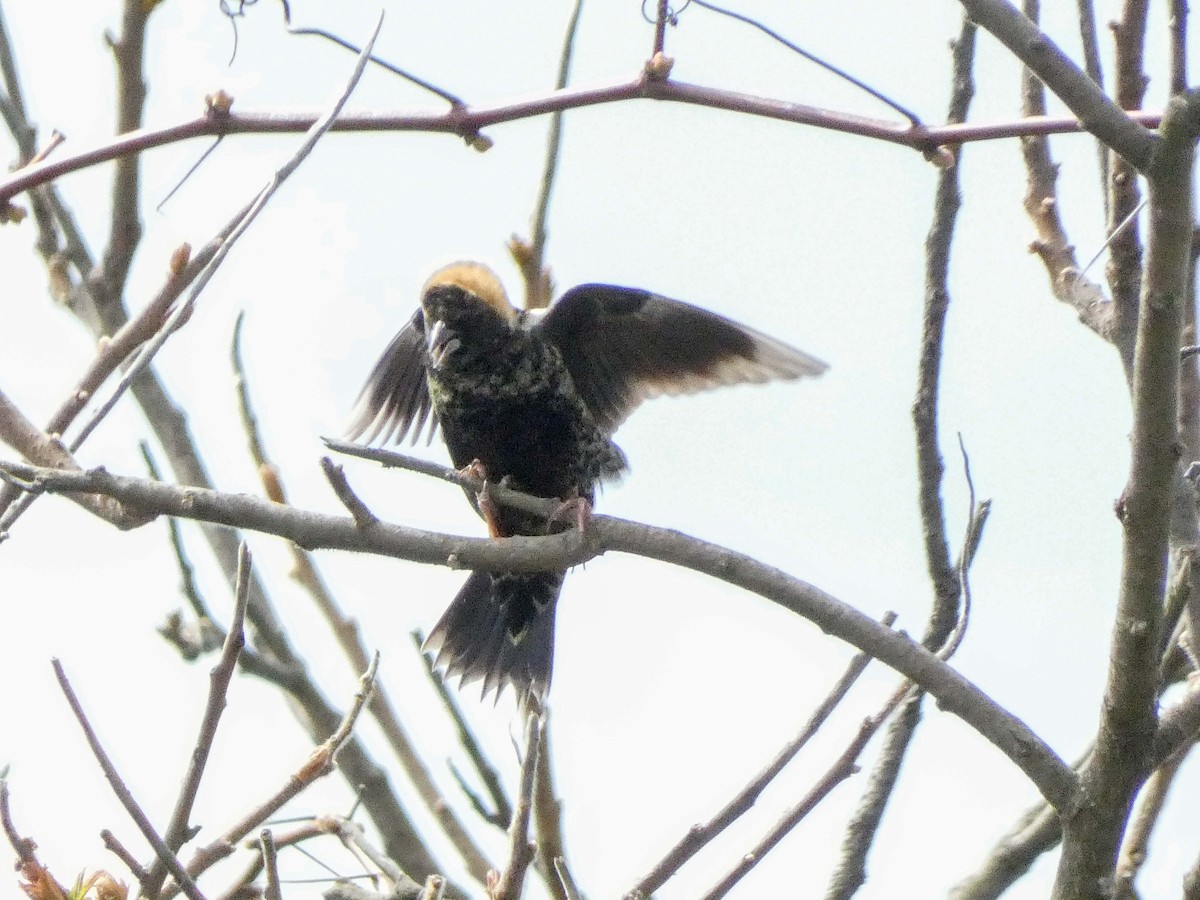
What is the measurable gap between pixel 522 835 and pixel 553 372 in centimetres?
245

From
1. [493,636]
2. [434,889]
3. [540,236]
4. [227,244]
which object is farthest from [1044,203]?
[493,636]

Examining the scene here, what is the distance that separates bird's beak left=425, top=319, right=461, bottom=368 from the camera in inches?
166

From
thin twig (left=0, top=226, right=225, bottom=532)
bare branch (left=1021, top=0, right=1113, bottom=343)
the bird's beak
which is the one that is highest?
the bird's beak

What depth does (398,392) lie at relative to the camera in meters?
4.96

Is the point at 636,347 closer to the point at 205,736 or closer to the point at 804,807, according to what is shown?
the point at 804,807

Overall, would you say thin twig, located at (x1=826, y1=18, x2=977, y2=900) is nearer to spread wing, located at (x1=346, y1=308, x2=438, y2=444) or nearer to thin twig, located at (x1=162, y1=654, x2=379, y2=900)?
thin twig, located at (x1=162, y1=654, x2=379, y2=900)

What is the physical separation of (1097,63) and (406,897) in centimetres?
211

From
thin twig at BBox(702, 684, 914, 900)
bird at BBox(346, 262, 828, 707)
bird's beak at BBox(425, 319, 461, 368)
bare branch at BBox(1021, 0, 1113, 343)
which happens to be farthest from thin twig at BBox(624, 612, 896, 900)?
bird's beak at BBox(425, 319, 461, 368)

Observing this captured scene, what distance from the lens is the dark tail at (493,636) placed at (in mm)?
4742

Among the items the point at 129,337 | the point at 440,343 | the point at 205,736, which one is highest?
the point at 440,343

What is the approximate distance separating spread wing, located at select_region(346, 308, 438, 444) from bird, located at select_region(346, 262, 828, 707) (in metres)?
0.20

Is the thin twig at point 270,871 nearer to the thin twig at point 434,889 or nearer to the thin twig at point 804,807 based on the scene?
the thin twig at point 434,889

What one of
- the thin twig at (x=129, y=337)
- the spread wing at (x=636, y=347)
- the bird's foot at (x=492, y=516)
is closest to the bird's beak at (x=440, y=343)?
the spread wing at (x=636, y=347)

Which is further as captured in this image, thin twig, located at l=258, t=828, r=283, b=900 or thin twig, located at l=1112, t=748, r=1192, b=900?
thin twig, located at l=1112, t=748, r=1192, b=900
